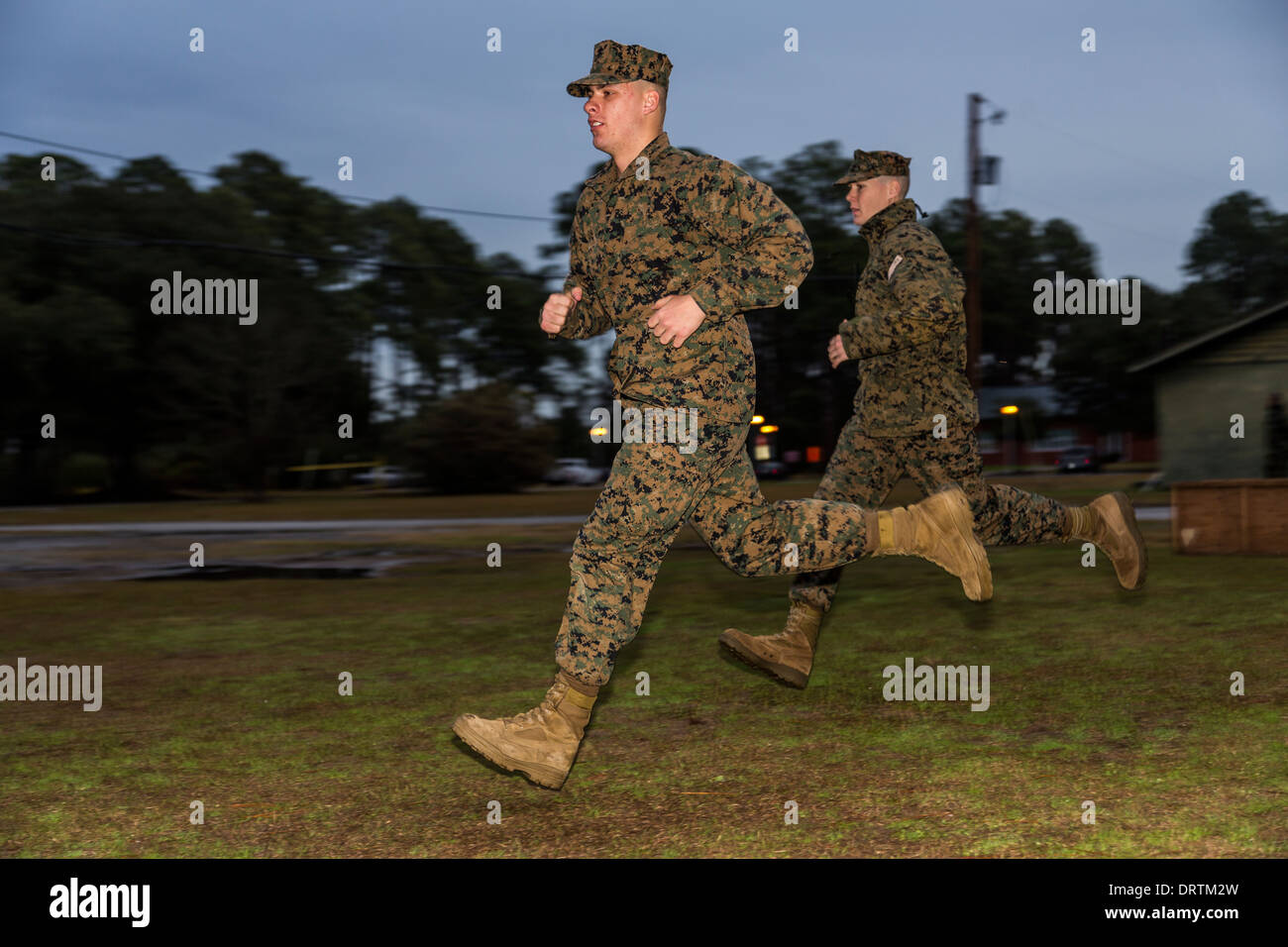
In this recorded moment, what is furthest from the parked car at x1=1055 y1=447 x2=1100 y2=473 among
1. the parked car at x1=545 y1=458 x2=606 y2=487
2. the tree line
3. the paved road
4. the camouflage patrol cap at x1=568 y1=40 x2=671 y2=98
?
the camouflage patrol cap at x1=568 y1=40 x2=671 y2=98

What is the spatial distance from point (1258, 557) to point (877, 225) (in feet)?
25.0

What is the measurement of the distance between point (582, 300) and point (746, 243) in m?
0.63

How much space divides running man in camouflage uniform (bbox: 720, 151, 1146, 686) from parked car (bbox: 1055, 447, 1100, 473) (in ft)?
200

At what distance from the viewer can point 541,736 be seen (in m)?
3.71

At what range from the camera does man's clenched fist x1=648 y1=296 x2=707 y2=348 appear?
142 inches

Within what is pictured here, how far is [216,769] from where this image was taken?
4113 mm

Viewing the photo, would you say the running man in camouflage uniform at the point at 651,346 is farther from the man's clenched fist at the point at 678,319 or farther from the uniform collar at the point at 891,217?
the uniform collar at the point at 891,217

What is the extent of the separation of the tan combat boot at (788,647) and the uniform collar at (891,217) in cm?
162

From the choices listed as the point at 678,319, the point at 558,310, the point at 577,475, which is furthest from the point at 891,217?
the point at 577,475

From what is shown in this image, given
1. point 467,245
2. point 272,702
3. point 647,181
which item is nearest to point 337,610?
point 272,702

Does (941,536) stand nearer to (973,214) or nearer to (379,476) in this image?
(973,214)

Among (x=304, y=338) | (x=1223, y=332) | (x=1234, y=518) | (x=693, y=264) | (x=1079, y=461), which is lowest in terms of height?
(x=1234, y=518)

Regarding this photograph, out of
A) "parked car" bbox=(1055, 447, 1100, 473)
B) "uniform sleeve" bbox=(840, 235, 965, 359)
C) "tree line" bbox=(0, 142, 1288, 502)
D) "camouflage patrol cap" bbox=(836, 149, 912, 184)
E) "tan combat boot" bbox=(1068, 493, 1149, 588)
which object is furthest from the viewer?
"parked car" bbox=(1055, 447, 1100, 473)

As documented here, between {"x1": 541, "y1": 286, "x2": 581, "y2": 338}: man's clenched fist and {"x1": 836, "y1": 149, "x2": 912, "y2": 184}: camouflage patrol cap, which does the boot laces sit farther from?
{"x1": 836, "y1": 149, "x2": 912, "y2": 184}: camouflage patrol cap
